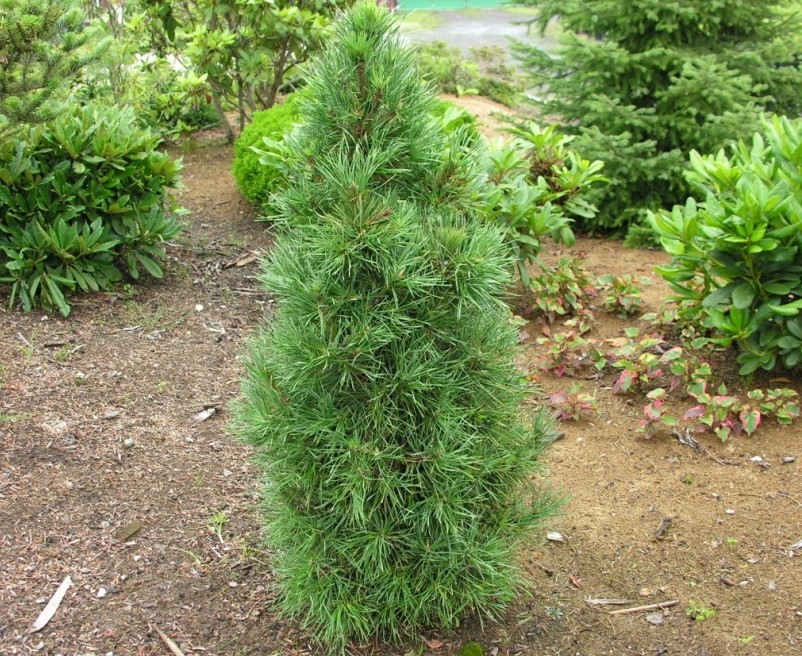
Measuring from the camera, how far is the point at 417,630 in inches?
111

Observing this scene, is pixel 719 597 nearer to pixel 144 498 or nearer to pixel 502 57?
pixel 144 498

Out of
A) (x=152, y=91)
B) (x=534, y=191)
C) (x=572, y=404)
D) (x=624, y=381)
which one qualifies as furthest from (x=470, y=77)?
(x=572, y=404)

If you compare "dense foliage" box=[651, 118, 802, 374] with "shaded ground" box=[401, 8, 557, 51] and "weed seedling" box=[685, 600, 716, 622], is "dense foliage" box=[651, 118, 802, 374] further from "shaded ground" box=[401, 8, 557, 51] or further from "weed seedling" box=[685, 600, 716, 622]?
"shaded ground" box=[401, 8, 557, 51]

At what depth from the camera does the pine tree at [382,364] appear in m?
2.33

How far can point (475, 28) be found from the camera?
19.5 m

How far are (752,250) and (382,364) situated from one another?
2343 millimetres

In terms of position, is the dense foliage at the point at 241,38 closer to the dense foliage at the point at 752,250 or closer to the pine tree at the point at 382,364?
the dense foliage at the point at 752,250

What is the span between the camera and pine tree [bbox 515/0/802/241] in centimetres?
638

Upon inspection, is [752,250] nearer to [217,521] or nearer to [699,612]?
[699,612]

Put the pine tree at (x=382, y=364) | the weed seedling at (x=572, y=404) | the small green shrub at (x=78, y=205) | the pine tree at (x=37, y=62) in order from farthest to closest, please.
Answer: the small green shrub at (x=78, y=205)
the weed seedling at (x=572, y=404)
the pine tree at (x=37, y=62)
the pine tree at (x=382, y=364)

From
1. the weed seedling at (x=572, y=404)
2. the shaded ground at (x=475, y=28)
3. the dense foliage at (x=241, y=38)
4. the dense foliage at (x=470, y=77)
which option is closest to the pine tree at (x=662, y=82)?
the dense foliage at (x=241, y=38)

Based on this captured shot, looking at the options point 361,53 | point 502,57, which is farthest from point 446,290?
point 502,57

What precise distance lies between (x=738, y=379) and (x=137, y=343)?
3337 millimetres

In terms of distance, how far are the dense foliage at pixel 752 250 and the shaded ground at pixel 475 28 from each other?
12.3m
